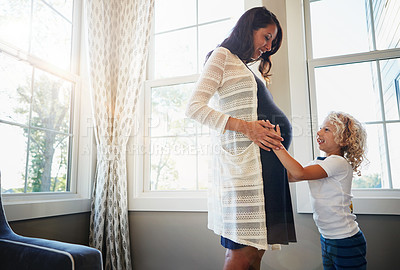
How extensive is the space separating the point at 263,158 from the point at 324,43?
3.69 feet

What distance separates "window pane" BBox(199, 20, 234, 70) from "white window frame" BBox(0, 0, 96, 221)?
2.74 feet

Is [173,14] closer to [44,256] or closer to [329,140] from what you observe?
[329,140]

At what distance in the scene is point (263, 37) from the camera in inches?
46.9

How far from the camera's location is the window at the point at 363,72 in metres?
1.59

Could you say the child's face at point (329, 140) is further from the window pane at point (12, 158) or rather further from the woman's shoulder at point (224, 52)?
the window pane at point (12, 158)

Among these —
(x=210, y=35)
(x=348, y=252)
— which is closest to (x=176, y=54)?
(x=210, y=35)

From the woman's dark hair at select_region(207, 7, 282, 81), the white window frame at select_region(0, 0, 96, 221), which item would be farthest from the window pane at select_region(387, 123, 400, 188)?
the white window frame at select_region(0, 0, 96, 221)

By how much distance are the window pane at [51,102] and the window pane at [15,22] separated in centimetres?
19

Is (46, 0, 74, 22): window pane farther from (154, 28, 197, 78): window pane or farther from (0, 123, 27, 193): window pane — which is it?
(0, 123, 27, 193): window pane

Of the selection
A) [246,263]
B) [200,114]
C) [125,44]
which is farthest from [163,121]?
[246,263]

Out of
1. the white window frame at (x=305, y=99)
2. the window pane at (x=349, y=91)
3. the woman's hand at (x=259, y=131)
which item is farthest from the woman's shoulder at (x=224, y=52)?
the window pane at (x=349, y=91)

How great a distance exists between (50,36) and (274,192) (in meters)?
1.73

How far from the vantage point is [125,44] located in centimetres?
200

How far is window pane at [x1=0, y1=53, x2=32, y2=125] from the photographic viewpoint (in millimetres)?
1539
